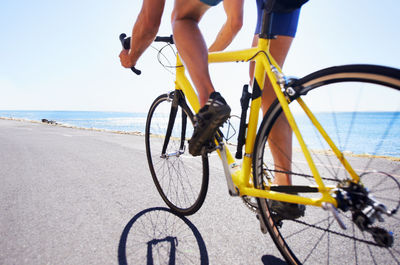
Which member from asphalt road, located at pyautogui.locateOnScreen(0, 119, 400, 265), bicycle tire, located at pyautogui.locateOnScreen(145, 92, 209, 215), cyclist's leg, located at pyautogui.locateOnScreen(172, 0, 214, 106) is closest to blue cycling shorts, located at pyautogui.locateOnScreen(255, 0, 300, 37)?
cyclist's leg, located at pyautogui.locateOnScreen(172, 0, 214, 106)

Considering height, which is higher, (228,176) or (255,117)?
(255,117)

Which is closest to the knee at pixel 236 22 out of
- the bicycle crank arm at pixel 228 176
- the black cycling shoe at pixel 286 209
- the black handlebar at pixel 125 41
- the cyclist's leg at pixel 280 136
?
the cyclist's leg at pixel 280 136

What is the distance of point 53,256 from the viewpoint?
1.42 meters

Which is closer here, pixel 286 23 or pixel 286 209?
pixel 286 209

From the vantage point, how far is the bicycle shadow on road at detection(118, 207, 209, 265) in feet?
4.65

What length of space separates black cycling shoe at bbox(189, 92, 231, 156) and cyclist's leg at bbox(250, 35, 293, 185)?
0.31m

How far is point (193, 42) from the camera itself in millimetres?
1439

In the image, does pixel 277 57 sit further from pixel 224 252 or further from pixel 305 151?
pixel 224 252

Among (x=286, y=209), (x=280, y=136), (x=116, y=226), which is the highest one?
(x=280, y=136)

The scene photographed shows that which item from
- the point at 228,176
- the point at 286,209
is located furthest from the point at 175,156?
the point at 286,209

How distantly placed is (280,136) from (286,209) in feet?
1.37

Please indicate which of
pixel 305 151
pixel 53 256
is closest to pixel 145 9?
pixel 305 151

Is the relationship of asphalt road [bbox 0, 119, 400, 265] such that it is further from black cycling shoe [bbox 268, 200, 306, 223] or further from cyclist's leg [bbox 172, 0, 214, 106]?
cyclist's leg [bbox 172, 0, 214, 106]

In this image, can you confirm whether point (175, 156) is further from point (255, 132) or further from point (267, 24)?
point (267, 24)
